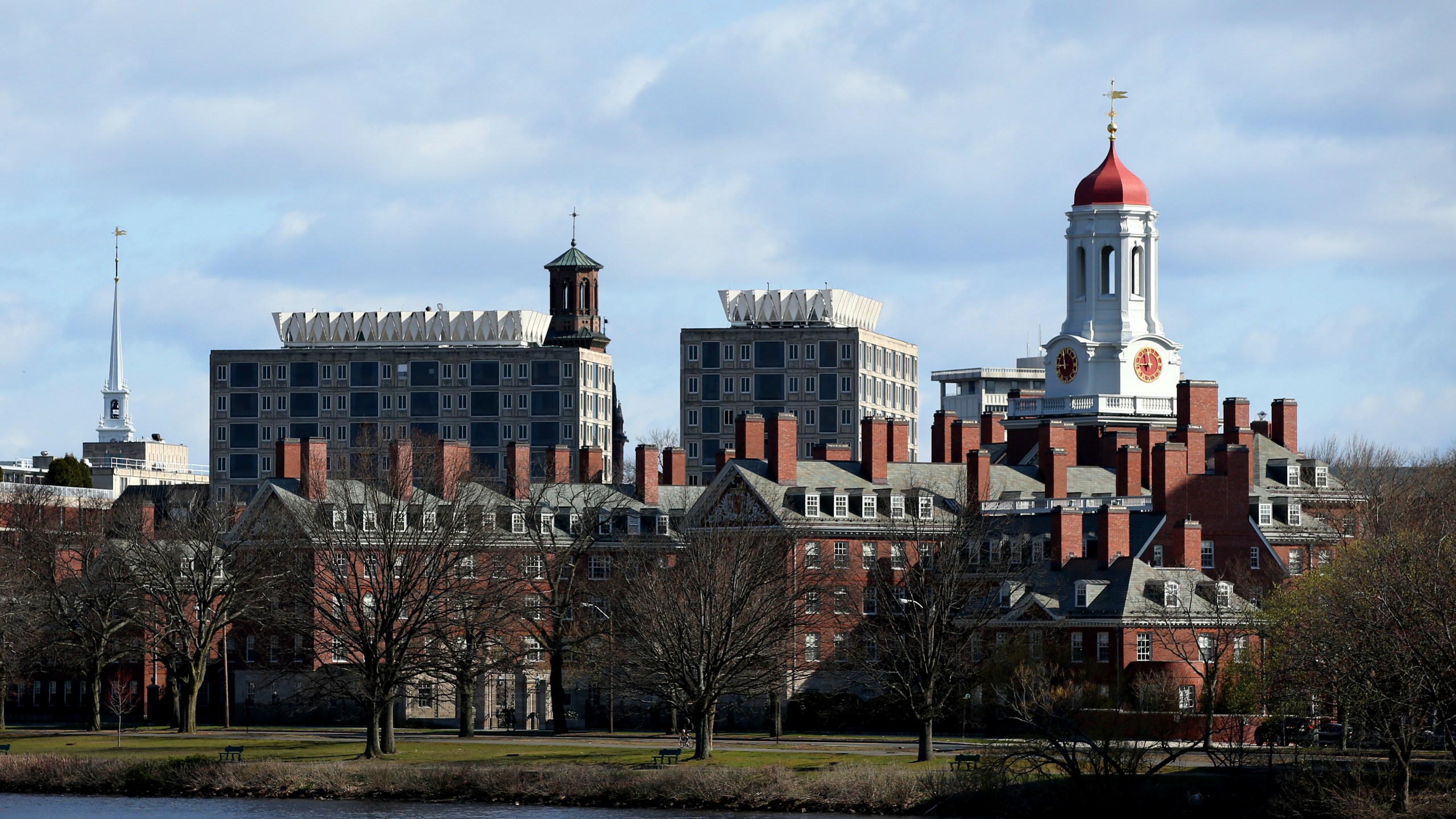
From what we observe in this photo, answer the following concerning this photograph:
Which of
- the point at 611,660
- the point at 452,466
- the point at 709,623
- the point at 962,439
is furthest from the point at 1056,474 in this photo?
the point at 709,623

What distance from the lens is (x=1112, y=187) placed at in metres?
151

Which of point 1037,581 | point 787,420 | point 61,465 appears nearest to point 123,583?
point 787,420

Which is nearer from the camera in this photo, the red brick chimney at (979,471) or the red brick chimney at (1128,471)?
the red brick chimney at (979,471)

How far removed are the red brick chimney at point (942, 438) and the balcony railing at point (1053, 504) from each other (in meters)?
10.5

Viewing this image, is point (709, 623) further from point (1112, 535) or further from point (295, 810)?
point (1112, 535)

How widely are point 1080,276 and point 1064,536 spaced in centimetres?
4253

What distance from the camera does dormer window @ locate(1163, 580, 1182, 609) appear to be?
10588cm

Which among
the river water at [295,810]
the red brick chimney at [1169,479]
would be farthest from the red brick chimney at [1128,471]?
the river water at [295,810]

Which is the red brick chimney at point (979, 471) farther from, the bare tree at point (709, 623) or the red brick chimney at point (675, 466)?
the red brick chimney at point (675, 466)

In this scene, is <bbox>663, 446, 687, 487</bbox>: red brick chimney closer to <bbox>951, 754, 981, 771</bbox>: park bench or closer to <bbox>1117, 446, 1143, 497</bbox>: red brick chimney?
<bbox>1117, 446, 1143, 497</bbox>: red brick chimney

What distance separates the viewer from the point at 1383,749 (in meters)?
86.0

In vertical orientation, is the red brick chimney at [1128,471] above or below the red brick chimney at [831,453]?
below

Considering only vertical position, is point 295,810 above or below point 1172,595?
below

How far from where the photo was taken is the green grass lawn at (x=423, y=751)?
3642 inches
